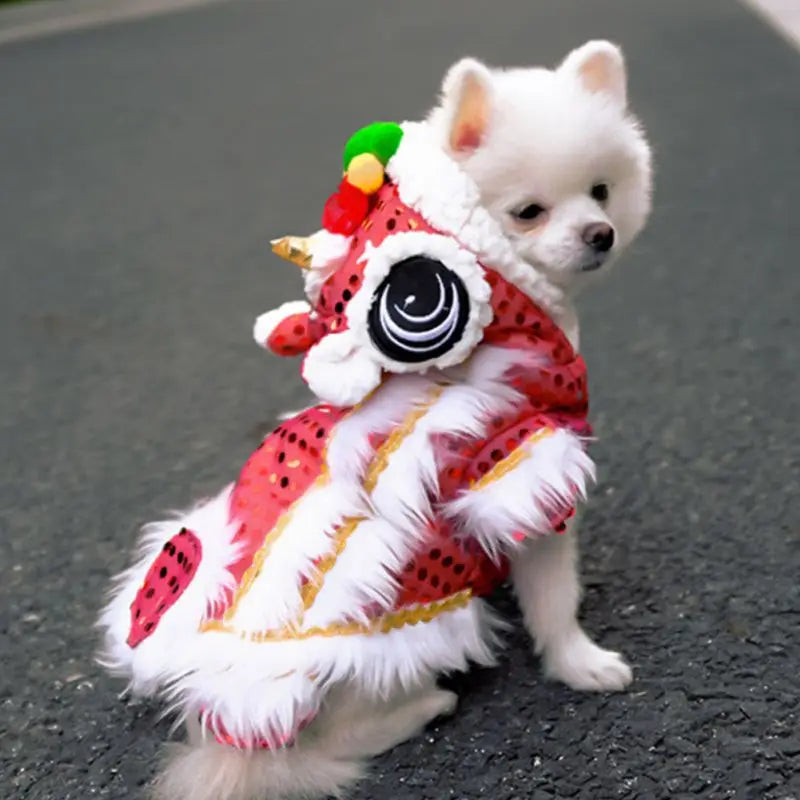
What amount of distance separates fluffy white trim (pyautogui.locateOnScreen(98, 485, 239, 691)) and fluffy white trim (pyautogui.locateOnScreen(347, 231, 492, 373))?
191 mm

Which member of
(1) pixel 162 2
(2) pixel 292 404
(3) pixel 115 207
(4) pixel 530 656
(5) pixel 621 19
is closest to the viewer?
(4) pixel 530 656

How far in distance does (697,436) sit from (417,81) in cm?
196

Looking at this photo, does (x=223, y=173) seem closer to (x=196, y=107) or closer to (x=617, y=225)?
(x=196, y=107)

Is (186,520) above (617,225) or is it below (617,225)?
below

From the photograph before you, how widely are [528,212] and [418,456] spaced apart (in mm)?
200

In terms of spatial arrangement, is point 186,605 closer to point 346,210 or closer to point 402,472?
point 402,472

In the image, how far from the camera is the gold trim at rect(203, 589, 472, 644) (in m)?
0.72

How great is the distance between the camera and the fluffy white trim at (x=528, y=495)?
0.72 meters

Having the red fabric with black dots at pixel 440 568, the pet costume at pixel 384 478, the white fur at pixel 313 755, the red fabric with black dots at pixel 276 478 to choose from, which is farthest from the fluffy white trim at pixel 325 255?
the white fur at pixel 313 755

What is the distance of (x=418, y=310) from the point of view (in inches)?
27.1

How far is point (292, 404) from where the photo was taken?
1.38 meters

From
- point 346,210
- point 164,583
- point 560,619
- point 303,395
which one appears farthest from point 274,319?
point 303,395

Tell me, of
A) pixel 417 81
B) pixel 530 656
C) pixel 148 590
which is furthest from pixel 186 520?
pixel 417 81

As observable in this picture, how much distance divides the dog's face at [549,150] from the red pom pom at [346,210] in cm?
8
